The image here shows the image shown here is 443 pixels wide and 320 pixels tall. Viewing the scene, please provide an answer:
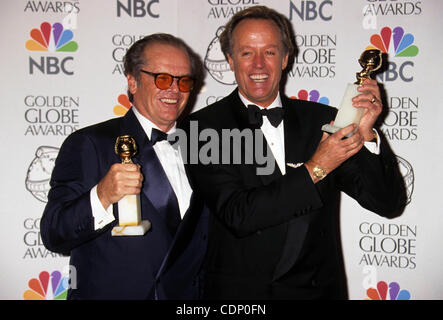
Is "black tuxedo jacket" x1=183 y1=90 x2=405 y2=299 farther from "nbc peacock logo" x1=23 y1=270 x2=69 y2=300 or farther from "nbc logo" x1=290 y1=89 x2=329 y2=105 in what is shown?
"nbc peacock logo" x1=23 y1=270 x2=69 y2=300

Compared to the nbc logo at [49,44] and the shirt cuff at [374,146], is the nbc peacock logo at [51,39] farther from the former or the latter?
the shirt cuff at [374,146]

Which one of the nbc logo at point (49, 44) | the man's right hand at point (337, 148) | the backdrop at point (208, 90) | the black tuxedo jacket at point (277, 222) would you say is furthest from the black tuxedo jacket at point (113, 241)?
the nbc logo at point (49, 44)

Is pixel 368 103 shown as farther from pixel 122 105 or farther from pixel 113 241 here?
pixel 122 105

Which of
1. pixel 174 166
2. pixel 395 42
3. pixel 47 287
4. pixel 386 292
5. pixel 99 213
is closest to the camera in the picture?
pixel 99 213

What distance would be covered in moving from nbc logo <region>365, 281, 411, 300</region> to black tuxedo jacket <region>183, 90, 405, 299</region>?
121 centimetres

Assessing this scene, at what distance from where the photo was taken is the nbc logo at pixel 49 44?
10.9ft

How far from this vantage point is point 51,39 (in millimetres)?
3316

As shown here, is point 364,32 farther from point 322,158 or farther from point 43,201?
point 43,201

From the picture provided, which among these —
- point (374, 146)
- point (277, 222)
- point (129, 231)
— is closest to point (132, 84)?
point (129, 231)

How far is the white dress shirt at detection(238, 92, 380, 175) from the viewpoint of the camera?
216 cm

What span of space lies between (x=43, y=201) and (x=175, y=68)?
1869 mm

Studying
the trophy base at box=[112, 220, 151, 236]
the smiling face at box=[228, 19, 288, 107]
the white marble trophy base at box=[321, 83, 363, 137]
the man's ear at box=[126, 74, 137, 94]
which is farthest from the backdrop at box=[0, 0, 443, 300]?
the trophy base at box=[112, 220, 151, 236]

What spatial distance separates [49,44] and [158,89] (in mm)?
1572

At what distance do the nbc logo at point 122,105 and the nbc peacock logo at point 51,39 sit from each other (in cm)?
56
